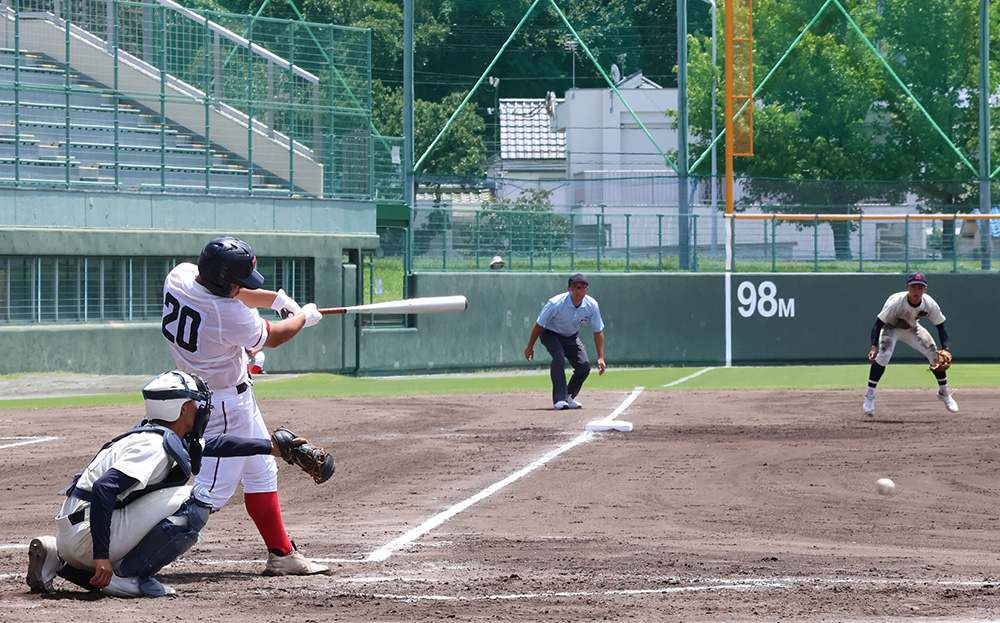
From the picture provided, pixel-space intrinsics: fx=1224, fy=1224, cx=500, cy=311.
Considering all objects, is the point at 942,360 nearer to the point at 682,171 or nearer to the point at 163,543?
the point at 163,543

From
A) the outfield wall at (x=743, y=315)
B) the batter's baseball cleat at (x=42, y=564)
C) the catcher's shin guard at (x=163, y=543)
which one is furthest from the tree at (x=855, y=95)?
the batter's baseball cleat at (x=42, y=564)

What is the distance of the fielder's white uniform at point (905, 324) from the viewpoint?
1587 centimetres

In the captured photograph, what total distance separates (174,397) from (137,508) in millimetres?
599

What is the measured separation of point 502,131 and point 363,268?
15410 mm

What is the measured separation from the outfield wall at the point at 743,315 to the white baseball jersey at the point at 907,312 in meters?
12.1

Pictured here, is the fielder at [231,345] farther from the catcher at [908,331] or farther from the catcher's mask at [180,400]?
the catcher at [908,331]

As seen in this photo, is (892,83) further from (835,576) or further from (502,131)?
(835,576)

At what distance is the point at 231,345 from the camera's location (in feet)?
22.2

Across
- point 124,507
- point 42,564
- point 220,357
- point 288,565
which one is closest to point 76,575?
point 42,564

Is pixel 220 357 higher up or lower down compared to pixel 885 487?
higher up

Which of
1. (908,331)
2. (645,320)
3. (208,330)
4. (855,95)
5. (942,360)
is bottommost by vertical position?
(942,360)

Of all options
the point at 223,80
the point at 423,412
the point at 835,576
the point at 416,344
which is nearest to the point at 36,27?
the point at 223,80

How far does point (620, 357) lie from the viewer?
28.4 meters

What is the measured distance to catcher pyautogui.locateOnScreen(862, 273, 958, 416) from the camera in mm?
15800
